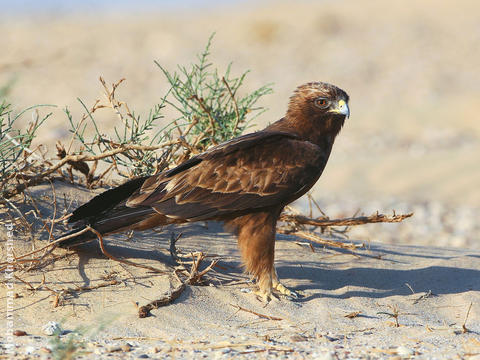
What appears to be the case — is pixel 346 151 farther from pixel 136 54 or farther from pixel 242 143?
pixel 136 54

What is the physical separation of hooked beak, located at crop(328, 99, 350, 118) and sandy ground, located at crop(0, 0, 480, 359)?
132cm

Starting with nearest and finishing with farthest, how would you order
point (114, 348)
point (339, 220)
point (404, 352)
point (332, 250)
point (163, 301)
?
point (114, 348) < point (404, 352) < point (163, 301) < point (339, 220) < point (332, 250)

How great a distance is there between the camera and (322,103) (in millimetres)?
5414

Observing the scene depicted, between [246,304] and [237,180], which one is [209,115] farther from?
[246,304]

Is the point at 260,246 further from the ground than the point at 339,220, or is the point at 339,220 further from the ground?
the point at 339,220

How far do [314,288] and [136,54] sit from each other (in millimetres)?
23526

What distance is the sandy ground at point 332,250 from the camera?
4145mm

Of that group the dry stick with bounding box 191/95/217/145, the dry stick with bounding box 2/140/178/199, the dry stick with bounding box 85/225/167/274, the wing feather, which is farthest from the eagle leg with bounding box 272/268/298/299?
the dry stick with bounding box 191/95/217/145

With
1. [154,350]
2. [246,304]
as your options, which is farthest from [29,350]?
[246,304]

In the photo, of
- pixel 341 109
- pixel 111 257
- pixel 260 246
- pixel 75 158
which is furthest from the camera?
pixel 341 109

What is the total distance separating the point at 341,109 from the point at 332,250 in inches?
57.6

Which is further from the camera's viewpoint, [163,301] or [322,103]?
[322,103]

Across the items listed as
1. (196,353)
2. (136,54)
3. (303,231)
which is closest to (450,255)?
(303,231)

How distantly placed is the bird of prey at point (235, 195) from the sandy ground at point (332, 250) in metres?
0.31
